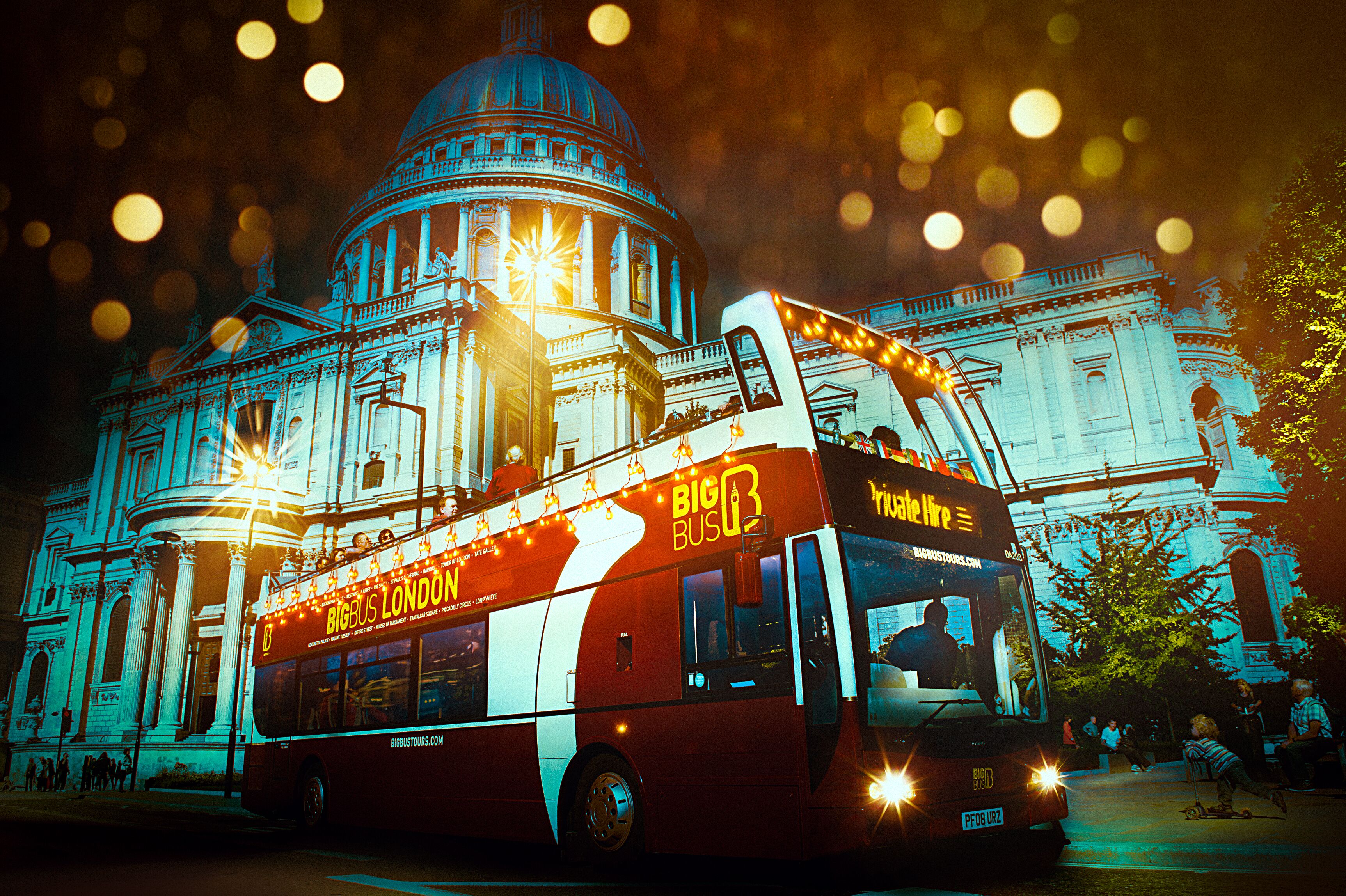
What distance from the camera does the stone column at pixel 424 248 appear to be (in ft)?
162

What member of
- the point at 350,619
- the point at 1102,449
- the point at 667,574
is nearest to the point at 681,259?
the point at 1102,449

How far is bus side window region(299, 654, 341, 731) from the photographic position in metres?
11.8

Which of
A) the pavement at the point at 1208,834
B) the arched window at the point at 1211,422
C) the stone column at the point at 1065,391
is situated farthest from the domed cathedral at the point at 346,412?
the arched window at the point at 1211,422

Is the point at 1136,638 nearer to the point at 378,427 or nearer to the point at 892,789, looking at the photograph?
the point at 892,789

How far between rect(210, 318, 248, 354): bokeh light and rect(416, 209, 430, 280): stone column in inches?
455

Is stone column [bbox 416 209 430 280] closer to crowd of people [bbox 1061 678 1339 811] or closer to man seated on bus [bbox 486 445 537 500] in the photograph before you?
man seated on bus [bbox 486 445 537 500]

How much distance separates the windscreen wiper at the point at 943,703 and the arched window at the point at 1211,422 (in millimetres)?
31542

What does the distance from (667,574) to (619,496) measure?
106cm

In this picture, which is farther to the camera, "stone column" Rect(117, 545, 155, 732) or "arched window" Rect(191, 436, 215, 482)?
"arched window" Rect(191, 436, 215, 482)

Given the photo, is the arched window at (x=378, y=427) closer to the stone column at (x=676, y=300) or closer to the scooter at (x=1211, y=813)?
the stone column at (x=676, y=300)

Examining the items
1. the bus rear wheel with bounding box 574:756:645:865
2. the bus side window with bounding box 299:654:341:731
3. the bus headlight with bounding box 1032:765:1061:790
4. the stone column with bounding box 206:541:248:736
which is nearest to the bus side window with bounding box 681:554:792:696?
the bus rear wheel with bounding box 574:756:645:865

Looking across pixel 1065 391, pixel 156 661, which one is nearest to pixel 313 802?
pixel 156 661

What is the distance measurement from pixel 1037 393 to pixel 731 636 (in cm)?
3034

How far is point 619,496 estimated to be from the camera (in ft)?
27.0
